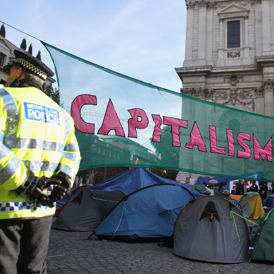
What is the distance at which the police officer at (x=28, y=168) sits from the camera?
1.94m

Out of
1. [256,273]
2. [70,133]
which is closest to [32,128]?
[70,133]

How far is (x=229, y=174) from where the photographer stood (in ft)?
23.3

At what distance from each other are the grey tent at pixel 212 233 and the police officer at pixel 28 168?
4416 millimetres

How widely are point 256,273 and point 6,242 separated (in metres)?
4.59

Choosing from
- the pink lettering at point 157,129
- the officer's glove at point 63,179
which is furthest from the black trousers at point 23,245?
the pink lettering at point 157,129

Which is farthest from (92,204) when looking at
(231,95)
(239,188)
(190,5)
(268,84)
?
(190,5)

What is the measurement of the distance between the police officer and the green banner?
289 cm

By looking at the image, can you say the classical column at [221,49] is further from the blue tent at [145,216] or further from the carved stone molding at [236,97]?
the blue tent at [145,216]

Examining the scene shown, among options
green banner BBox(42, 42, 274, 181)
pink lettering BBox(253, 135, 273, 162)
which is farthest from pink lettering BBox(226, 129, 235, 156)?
pink lettering BBox(253, 135, 273, 162)

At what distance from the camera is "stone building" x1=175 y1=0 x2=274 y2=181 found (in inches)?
1155

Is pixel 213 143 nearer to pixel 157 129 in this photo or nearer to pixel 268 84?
pixel 157 129

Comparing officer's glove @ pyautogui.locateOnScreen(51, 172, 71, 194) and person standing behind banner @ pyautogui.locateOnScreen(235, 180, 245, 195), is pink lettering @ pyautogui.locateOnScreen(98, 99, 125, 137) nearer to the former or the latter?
officer's glove @ pyautogui.locateOnScreen(51, 172, 71, 194)

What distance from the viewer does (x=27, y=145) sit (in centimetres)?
212

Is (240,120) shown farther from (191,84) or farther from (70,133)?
(191,84)
